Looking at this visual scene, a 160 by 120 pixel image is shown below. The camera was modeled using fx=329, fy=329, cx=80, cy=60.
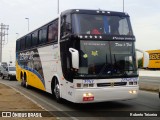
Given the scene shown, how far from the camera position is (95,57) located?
11.3 m

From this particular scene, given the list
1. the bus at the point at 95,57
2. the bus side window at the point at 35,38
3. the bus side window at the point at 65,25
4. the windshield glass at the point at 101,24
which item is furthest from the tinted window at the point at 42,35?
the windshield glass at the point at 101,24

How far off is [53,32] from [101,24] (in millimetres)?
2879

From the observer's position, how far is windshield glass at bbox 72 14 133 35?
11570mm

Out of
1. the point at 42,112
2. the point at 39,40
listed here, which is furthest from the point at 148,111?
the point at 39,40

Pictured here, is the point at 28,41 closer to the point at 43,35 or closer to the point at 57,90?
the point at 43,35

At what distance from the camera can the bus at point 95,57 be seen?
436 inches

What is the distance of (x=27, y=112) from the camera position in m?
10.6

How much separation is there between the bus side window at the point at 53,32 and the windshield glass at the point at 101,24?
2034 mm

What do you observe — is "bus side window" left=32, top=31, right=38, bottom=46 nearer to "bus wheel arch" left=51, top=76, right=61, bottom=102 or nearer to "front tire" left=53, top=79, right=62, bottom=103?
"bus wheel arch" left=51, top=76, right=61, bottom=102

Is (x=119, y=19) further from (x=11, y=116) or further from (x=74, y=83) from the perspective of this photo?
(x=11, y=116)

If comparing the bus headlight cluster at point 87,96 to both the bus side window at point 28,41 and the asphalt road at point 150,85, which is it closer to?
the asphalt road at point 150,85

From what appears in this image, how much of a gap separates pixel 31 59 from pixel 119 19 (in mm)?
8033

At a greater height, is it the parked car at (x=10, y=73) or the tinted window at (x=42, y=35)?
the tinted window at (x=42, y=35)

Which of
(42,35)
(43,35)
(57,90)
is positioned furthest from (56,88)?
(42,35)
